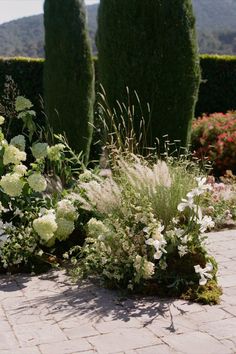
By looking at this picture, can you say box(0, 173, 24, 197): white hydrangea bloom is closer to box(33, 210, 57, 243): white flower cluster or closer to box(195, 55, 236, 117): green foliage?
box(33, 210, 57, 243): white flower cluster

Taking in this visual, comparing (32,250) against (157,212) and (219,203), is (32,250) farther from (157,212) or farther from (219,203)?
(219,203)

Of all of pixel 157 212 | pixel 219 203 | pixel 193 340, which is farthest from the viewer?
pixel 219 203

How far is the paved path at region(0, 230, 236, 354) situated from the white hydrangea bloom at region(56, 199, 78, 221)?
2.12ft

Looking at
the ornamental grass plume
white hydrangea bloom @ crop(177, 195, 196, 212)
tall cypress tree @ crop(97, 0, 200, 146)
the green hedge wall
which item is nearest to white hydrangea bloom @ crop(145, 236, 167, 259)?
white hydrangea bloom @ crop(177, 195, 196, 212)

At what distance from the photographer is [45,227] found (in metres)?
4.28

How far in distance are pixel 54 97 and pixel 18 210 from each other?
4909 millimetres

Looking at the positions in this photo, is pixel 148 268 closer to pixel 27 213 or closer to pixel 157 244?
pixel 157 244

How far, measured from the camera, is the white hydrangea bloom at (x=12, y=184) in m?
4.42

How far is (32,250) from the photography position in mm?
4426

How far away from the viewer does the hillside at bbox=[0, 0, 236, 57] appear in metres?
36.1

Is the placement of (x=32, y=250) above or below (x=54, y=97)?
below

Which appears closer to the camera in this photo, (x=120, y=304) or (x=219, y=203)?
(x=120, y=304)

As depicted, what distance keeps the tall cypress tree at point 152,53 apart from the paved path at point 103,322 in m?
3.38

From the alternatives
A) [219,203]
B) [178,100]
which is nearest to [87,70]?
[178,100]
